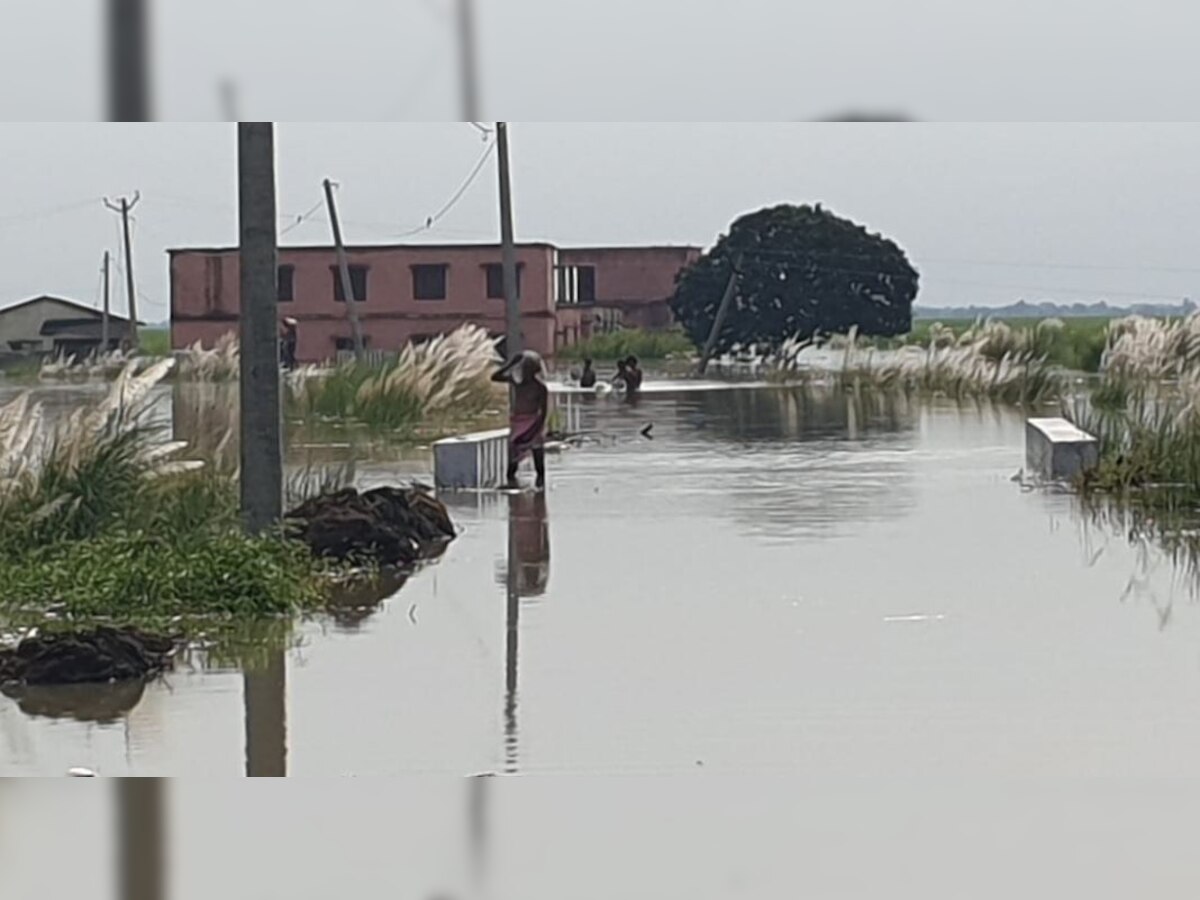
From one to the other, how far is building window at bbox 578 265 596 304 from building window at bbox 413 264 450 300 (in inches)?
241

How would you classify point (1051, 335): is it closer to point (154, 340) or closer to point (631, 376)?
point (631, 376)

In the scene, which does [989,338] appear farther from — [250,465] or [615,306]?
[250,465]

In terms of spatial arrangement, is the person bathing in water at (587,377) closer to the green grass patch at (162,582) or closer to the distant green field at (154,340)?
the distant green field at (154,340)

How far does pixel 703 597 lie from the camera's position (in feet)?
37.6

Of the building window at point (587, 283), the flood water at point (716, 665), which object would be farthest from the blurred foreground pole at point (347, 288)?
the flood water at point (716, 665)

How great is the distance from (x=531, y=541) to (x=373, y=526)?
57.3 inches

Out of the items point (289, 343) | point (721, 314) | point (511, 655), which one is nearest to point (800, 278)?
point (721, 314)

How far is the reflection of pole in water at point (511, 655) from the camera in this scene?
25.5ft

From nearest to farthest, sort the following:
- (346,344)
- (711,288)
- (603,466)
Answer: (603,466) < (346,344) < (711,288)

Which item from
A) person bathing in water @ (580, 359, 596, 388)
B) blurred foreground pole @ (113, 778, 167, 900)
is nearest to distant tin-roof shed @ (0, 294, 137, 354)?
person bathing in water @ (580, 359, 596, 388)

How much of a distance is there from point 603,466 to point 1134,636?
1082 cm

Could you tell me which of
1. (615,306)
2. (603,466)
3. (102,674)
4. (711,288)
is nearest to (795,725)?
(102,674)

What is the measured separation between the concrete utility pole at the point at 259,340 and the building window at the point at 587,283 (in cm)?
3029

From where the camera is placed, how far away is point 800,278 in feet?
139
